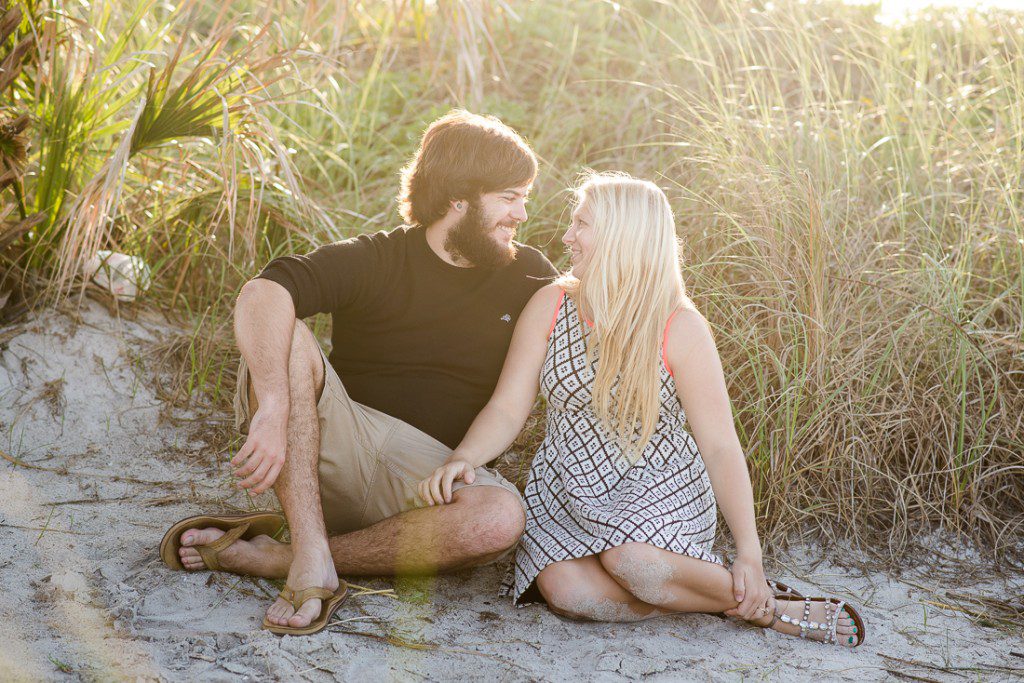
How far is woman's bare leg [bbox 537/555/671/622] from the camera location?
2.74 metres

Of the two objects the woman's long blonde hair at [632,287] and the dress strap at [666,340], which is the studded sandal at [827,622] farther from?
the dress strap at [666,340]

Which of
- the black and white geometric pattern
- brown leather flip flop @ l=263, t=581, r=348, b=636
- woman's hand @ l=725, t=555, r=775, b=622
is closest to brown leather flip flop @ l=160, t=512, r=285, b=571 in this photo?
brown leather flip flop @ l=263, t=581, r=348, b=636

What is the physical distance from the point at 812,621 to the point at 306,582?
58.8 inches

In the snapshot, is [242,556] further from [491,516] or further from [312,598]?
[491,516]

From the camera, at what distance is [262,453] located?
256 cm

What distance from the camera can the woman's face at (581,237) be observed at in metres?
2.78

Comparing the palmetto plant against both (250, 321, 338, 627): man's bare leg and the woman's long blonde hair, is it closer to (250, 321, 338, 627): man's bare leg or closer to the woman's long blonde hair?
(250, 321, 338, 627): man's bare leg

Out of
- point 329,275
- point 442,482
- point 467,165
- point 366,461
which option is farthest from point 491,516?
point 467,165

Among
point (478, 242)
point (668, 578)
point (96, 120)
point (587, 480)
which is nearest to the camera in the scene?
point (668, 578)

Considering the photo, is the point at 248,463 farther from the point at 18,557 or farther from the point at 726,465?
the point at 726,465

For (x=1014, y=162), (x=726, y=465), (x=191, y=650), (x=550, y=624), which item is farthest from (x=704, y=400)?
(x=1014, y=162)

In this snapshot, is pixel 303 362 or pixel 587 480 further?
pixel 587 480

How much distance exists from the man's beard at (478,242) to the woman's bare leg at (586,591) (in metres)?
1.01

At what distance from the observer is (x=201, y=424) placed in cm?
389
